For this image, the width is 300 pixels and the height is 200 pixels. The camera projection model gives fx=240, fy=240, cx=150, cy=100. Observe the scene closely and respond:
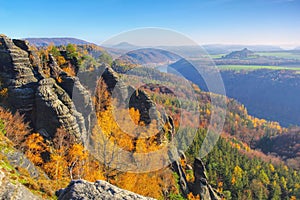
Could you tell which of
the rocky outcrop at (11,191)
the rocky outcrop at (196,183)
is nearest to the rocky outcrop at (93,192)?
the rocky outcrop at (11,191)

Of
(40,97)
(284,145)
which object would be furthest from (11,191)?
(284,145)

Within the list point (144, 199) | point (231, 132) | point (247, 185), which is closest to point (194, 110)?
point (247, 185)

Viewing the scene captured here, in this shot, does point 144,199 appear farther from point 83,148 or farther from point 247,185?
point 247,185

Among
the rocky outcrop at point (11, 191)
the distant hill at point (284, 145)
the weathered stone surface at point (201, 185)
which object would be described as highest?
the rocky outcrop at point (11, 191)

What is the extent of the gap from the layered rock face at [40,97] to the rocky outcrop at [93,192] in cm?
1783

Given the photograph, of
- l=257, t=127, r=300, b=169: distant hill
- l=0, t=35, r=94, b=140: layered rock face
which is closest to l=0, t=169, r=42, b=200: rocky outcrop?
l=0, t=35, r=94, b=140: layered rock face

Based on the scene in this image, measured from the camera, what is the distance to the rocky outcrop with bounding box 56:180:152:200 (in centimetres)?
662

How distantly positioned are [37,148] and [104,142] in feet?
21.1

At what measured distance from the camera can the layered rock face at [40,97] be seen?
23.8 metres

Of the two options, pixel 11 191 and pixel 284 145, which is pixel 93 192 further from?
pixel 284 145

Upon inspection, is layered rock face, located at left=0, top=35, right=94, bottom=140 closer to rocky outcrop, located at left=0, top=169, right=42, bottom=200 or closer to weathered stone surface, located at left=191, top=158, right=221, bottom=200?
rocky outcrop, located at left=0, top=169, right=42, bottom=200

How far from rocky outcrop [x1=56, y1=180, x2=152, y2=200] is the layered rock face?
17831 mm

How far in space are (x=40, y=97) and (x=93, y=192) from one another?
2023 cm

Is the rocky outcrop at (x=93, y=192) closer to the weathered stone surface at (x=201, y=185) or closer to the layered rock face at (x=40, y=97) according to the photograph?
the layered rock face at (x=40, y=97)
